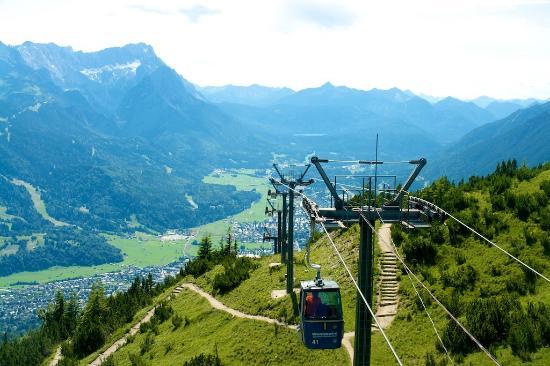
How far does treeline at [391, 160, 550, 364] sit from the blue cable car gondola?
9.34 metres

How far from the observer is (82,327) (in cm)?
8069

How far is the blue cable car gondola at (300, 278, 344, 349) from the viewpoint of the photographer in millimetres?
34062

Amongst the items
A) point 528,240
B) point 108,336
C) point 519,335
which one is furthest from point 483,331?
point 108,336

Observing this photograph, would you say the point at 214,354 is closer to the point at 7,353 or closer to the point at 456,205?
the point at 456,205

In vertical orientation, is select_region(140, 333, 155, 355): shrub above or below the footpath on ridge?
below

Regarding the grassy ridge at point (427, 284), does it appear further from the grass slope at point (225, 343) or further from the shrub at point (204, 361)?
the shrub at point (204, 361)

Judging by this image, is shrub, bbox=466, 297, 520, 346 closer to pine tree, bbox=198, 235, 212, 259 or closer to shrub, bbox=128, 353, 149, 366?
shrub, bbox=128, 353, 149, 366

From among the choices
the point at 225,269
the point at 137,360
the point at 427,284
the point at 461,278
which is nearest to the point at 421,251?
the point at 427,284

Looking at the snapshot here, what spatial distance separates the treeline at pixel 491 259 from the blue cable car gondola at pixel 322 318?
30.6 feet

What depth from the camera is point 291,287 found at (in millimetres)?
54375

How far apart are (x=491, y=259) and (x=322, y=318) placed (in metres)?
21.2

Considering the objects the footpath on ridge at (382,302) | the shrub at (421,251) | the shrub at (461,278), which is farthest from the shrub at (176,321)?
the shrub at (461,278)

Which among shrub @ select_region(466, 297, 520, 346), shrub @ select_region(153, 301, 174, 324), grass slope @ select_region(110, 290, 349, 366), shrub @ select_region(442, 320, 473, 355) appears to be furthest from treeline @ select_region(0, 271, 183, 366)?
shrub @ select_region(466, 297, 520, 346)

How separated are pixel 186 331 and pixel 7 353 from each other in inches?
1836
